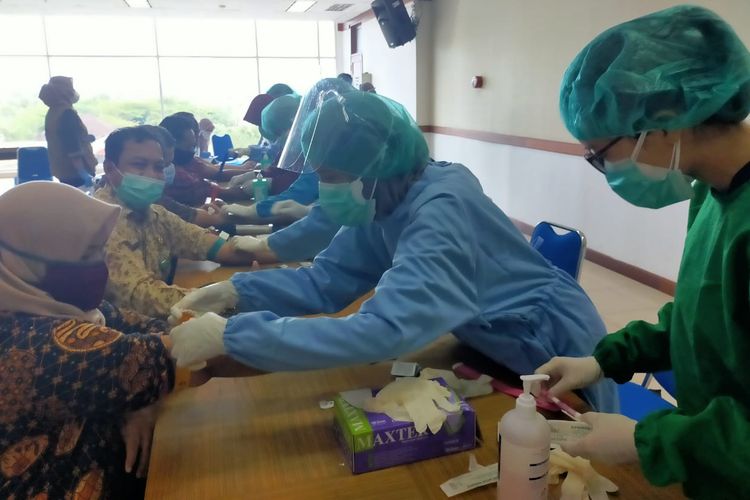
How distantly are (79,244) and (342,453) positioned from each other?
0.72 m

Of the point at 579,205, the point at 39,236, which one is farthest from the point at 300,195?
the point at 579,205

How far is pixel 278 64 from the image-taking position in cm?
1038

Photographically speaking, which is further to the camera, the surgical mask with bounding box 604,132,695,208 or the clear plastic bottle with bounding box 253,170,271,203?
the clear plastic bottle with bounding box 253,170,271,203

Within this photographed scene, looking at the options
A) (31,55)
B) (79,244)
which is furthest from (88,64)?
(79,244)

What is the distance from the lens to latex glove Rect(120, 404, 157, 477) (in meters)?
1.19

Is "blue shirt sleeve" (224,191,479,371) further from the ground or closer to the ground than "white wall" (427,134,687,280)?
further from the ground

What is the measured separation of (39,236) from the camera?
3.96 feet

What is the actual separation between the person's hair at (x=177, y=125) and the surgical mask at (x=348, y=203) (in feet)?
8.08

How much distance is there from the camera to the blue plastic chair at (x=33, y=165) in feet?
17.1

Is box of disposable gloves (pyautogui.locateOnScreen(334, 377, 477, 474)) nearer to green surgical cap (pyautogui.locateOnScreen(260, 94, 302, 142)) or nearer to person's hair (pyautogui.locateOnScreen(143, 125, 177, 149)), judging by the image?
person's hair (pyautogui.locateOnScreen(143, 125, 177, 149))

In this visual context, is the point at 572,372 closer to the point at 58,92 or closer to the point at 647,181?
the point at 647,181

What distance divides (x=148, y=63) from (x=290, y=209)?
8.01 m

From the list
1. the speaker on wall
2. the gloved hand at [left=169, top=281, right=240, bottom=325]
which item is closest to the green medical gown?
the gloved hand at [left=169, top=281, right=240, bottom=325]

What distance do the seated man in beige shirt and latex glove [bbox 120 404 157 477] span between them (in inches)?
24.5
